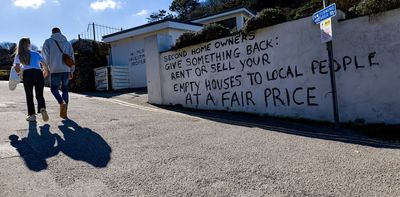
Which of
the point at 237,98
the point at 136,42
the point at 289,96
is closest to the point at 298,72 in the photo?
the point at 289,96

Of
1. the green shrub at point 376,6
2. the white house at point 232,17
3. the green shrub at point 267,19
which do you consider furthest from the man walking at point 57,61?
the white house at point 232,17

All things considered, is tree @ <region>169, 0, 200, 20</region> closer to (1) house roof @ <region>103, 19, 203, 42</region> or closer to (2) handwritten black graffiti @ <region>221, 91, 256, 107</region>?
(1) house roof @ <region>103, 19, 203, 42</region>

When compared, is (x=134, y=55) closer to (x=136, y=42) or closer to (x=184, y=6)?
(x=136, y=42)

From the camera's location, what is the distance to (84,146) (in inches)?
231

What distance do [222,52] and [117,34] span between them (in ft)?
33.5

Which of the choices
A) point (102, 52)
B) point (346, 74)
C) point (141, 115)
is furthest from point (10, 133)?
point (102, 52)

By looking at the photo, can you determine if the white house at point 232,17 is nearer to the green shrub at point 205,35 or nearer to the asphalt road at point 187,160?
the green shrub at point 205,35

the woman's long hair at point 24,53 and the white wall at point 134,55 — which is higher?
the white wall at point 134,55

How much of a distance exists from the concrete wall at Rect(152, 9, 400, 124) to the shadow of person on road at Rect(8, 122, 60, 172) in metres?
4.83

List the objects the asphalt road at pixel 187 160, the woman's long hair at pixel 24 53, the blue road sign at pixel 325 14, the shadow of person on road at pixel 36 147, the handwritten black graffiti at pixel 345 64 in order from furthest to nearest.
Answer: the handwritten black graffiti at pixel 345 64
the woman's long hair at pixel 24 53
the blue road sign at pixel 325 14
the shadow of person on road at pixel 36 147
the asphalt road at pixel 187 160

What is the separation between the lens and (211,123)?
8.45 meters

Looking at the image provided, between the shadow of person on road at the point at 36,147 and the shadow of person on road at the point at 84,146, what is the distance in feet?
0.46

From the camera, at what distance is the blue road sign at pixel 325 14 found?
7.24 m

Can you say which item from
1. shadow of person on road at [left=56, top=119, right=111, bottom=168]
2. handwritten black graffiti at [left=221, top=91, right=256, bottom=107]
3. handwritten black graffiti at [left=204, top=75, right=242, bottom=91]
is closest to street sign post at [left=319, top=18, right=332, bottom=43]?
handwritten black graffiti at [left=221, top=91, right=256, bottom=107]
